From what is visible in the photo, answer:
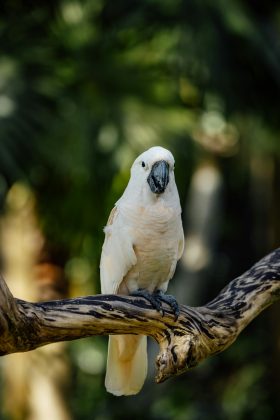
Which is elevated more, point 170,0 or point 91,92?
point 170,0

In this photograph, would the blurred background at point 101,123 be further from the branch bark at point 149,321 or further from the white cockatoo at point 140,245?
the branch bark at point 149,321

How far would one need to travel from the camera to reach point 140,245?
148 inches

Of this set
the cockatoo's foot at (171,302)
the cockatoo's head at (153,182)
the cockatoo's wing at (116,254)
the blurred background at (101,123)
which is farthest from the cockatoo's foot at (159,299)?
the blurred background at (101,123)

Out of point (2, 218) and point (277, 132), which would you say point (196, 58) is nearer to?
point (277, 132)

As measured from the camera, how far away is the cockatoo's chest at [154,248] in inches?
145

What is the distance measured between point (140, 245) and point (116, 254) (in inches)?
4.7

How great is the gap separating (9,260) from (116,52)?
1936 millimetres

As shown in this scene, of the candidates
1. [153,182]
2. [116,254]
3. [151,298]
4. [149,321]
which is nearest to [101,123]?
[116,254]

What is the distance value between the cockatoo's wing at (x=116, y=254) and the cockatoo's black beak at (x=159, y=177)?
0.22 m

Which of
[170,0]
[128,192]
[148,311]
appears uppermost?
[170,0]

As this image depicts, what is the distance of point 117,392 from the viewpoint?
153 inches

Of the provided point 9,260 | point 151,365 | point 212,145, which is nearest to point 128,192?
point 9,260

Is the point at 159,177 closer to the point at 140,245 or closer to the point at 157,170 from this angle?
the point at 157,170

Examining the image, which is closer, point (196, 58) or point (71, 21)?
point (196, 58)
